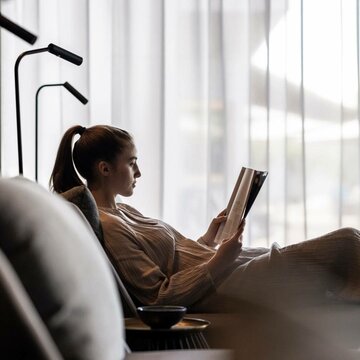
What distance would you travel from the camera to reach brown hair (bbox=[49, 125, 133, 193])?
8.19 feet

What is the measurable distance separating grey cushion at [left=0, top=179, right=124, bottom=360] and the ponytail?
1.47m

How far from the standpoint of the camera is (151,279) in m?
2.21

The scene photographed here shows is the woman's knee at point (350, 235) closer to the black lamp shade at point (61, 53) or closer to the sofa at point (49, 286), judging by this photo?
the black lamp shade at point (61, 53)

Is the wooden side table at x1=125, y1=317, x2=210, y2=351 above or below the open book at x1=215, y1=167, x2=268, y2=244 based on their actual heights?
below

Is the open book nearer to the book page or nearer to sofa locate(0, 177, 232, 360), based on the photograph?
the book page

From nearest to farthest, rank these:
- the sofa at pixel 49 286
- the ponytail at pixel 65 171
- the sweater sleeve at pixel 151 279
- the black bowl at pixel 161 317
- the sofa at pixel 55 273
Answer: the sofa at pixel 49 286, the sofa at pixel 55 273, the black bowl at pixel 161 317, the sweater sleeve at pixel 151 279, the ponytail at pixel 65 171

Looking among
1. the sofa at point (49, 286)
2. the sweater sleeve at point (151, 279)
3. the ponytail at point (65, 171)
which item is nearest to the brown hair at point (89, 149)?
→ the ponytail at point (65, 171)

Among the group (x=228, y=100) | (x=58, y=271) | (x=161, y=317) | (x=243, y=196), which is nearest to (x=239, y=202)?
(x=243, y=196)

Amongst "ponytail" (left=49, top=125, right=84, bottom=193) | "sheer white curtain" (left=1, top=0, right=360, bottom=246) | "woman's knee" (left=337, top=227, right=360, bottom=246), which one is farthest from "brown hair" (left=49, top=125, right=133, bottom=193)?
"sheer white curtain" (left=1, top=0, right=360, bottom=246)

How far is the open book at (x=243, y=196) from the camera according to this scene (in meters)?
2.33

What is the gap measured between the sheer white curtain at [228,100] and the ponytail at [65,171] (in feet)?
3.43

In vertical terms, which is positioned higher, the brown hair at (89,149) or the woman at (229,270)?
the brown hair at (89,149)

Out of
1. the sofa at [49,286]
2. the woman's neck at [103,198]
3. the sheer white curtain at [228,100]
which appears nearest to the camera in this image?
the sofa at [49,286]

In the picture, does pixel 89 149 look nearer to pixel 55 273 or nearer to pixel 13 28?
pixel 13 28
